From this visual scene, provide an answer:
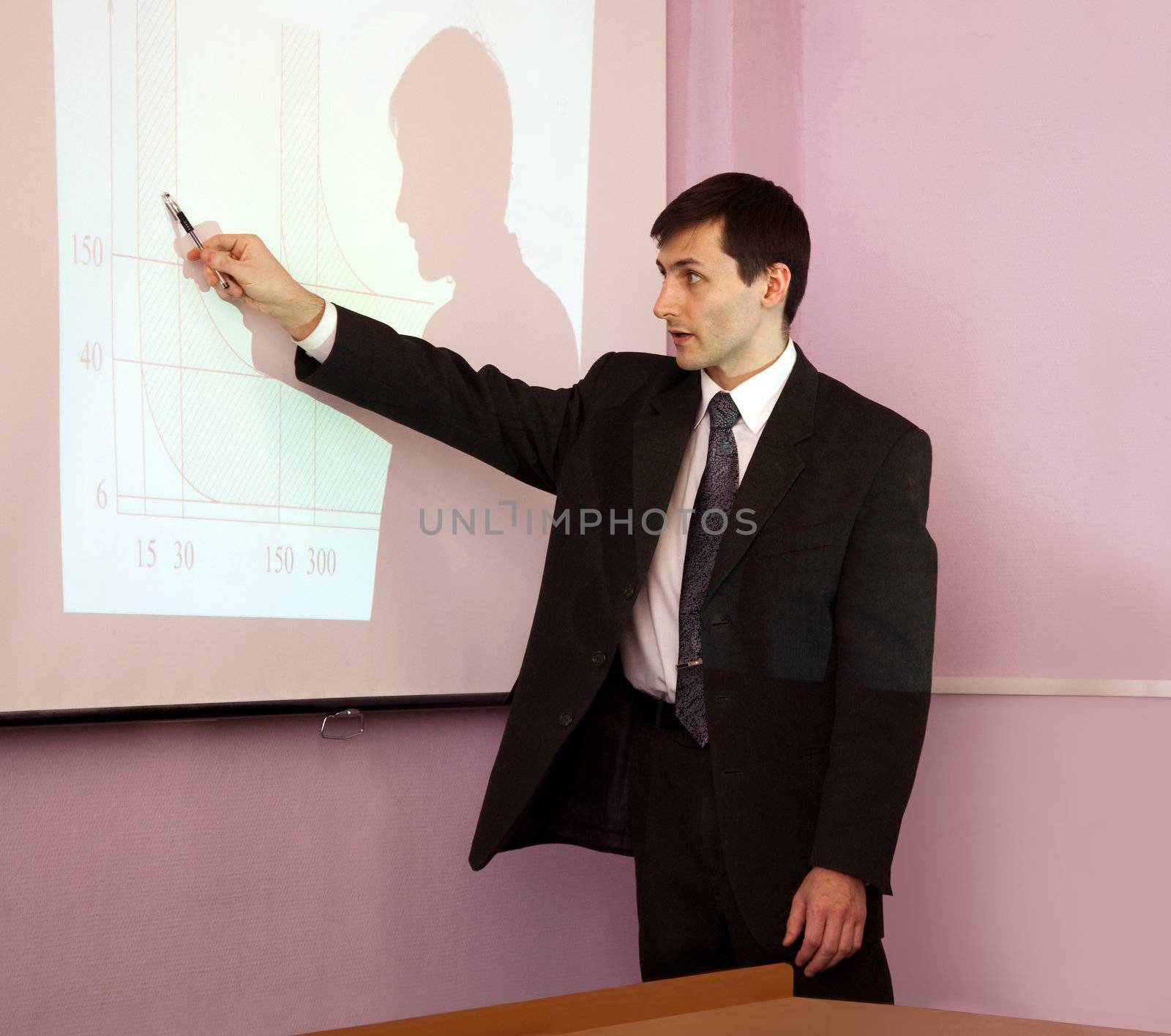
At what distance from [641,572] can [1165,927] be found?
3.94 ft

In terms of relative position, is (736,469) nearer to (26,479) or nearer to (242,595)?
(242,595)

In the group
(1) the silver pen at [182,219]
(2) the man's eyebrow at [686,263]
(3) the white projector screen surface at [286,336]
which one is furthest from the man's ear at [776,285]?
(1) the silver pen at [182,219]

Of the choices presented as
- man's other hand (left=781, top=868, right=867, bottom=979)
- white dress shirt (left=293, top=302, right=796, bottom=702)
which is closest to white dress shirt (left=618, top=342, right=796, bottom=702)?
white dress shirt (left=293, top=302, right=796, bottom=702)

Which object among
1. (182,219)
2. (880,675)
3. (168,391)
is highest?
(182,219)

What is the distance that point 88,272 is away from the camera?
5.11ft

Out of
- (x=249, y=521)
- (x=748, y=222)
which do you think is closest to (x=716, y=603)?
(x=748, y=222)

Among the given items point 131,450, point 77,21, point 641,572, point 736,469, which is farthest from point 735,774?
point 77,21

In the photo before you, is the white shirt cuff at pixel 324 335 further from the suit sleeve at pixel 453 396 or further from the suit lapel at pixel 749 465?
the suit lapel at pixel 749 465

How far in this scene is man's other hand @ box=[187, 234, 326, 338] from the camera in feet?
5.20

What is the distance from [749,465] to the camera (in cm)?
165

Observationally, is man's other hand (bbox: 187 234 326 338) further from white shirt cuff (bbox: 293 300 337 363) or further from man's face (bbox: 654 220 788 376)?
man's face (bbox: 654 220 788 376)

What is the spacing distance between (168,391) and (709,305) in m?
0.81

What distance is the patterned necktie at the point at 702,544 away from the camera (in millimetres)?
1609

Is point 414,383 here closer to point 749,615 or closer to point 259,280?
point 259,280
